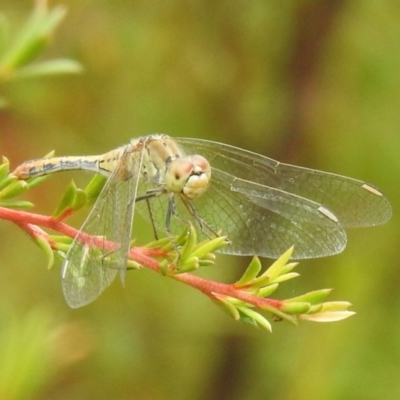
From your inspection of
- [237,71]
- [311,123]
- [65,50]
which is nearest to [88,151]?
[65,50]

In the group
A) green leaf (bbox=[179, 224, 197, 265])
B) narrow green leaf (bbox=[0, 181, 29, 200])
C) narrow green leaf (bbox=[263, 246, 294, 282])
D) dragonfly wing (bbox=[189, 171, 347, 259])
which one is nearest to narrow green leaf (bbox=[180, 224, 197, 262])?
green leaf (bbox=[179, 224, 197, 265])

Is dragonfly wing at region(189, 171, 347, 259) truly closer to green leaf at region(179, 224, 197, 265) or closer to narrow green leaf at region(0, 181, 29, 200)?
green leaf at region(179, 224, 197, 265)

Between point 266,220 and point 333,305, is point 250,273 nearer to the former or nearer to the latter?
point 333,305

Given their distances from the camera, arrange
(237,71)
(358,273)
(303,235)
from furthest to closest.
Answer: (237,71) < (358,273) < (303,235)

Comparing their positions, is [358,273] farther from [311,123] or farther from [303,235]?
[303,235]

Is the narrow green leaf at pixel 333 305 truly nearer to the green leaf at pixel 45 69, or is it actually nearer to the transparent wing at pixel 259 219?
the transparent wing at pixel 259 219

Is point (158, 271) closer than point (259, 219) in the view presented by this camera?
Yes

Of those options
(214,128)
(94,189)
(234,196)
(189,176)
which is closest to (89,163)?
(189,176)
